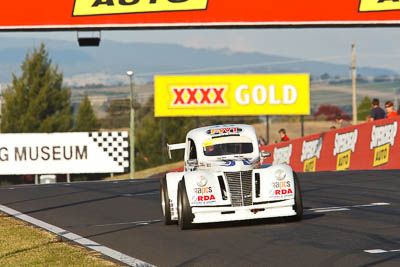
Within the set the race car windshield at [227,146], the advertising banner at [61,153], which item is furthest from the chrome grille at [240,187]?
the advertising banner at [61,153]

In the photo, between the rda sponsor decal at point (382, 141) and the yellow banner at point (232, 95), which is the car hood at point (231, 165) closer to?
the rda sponsor decal at point (382, 141)

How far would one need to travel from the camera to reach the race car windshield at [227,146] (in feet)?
42.6

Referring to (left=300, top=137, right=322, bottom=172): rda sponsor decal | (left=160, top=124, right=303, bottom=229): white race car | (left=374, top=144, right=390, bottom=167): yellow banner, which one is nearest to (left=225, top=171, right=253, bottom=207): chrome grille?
(left=160, top=124, right=303, bottom=229): white race car

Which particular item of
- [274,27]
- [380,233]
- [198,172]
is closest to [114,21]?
[274,27]

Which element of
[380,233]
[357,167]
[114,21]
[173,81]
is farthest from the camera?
[173,81]

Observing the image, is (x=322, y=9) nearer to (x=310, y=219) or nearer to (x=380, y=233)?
(x=310, y=219)

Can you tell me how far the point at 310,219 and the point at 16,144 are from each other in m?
29.2

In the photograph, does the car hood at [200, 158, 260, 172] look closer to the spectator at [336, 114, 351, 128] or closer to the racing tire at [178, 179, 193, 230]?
the racing tire at [178, 179, 193, 230]

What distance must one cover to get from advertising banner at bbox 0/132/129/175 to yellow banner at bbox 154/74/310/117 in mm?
13071

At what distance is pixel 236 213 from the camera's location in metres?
11.7

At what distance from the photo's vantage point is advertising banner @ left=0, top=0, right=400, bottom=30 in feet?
74.8

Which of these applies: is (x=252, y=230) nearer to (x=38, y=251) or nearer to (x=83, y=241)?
(x=83, y=241)

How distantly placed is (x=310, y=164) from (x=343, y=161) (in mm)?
1702

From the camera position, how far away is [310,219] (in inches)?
486
